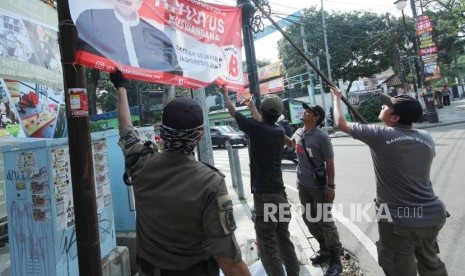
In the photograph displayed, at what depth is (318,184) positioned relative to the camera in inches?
166

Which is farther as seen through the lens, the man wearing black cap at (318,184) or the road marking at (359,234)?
the road marking at (359,234)

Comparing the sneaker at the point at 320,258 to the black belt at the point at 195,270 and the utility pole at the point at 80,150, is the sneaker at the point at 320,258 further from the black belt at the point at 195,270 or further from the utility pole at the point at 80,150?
the black belt at the point at 195,270

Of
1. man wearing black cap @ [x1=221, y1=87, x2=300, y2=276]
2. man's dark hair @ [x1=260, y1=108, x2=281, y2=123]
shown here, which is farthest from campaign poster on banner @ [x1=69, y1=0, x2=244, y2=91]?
man's dark hair @ [x1=260, y1=108, x2=281, y2=123]

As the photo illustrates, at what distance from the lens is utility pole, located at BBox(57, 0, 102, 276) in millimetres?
2654

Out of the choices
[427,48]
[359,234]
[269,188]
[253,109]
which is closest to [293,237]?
[359,234]

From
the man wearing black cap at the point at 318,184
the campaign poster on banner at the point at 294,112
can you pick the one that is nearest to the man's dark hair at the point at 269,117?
the man wearing black cap at the point at 318,184

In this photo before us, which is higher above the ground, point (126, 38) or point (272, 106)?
point (126, 38)

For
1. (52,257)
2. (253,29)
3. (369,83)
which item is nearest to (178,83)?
(253,29)

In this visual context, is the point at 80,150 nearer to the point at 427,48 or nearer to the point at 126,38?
the point at 126,38

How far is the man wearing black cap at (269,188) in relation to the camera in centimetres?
364

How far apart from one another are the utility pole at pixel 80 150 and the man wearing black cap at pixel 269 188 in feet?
5.09

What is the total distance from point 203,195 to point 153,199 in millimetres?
296

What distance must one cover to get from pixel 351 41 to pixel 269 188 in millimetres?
31436

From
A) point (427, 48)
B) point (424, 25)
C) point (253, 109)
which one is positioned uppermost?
point (424, 25)
